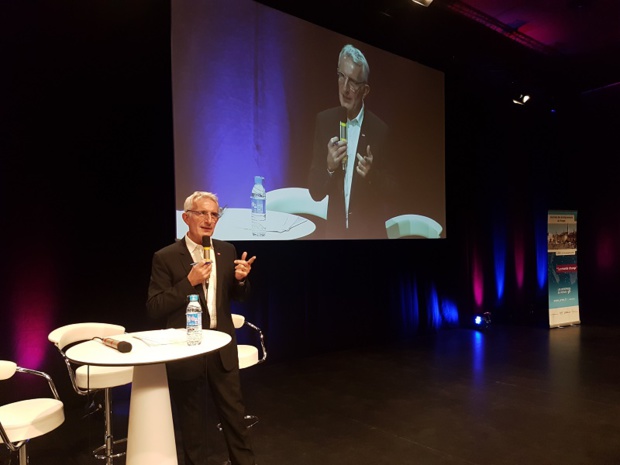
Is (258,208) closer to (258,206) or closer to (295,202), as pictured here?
(258,206)

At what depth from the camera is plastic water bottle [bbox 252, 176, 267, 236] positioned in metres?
4.48

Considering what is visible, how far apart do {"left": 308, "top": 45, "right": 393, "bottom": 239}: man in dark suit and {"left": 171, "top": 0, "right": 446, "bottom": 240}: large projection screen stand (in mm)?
37

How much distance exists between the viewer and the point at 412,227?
6008 mm

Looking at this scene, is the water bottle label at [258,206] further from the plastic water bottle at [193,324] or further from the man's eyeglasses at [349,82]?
the plastic water bottle at [193,324]

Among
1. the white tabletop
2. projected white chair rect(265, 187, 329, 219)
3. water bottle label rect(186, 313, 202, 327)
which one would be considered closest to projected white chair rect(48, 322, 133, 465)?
the white tabletop

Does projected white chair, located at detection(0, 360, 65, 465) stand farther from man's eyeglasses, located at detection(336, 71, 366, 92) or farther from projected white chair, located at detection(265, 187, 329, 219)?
man's eyeglasses, located at detection(336, 71, 366, 92)

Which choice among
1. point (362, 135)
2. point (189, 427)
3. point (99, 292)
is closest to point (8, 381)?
point (99, 292)

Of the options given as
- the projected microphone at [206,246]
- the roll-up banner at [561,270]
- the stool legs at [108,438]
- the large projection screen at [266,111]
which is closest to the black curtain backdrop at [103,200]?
the large projection screen at [266,111]

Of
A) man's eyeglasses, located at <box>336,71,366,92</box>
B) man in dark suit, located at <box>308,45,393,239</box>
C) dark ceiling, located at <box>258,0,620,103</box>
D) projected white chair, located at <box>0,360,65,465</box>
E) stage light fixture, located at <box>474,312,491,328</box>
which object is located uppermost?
dark ceiling, located at <box>258,0,620,103</box>

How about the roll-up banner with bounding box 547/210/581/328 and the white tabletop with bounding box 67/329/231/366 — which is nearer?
the white tabletop with bounding box 67/329/231/366

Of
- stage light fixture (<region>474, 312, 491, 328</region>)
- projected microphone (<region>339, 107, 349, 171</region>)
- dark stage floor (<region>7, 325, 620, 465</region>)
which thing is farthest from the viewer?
stage light fixture (<region>474, 312, 491, 328</region>)

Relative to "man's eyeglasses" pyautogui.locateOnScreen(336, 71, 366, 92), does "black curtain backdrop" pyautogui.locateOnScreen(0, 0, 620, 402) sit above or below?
below

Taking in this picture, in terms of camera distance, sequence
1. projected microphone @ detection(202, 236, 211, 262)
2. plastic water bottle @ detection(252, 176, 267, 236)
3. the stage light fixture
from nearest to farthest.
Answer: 1. projected microphone @ detection(202, 236, 211, 262)
2. plastic water bottle @ detection(252, 176, 267, 236)
3. the stage light fixture

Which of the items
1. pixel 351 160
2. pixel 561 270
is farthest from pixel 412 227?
pixel 561 270
